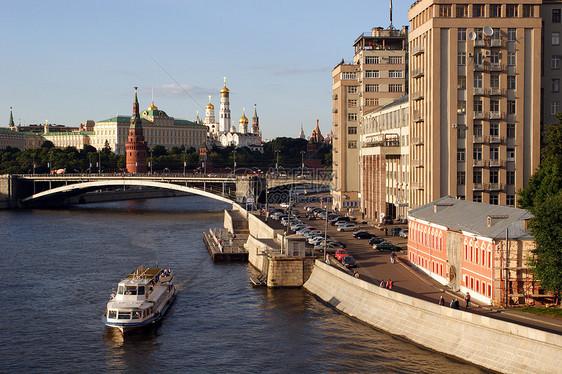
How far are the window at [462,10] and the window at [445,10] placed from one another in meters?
0.74

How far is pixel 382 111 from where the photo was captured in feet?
281

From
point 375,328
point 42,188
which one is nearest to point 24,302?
point 375,328

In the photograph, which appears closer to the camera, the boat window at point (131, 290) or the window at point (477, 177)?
the boat window at point (131, 290)

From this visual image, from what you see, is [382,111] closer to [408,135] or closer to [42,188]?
[408,135]

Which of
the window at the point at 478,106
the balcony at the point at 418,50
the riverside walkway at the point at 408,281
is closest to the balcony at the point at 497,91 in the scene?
the window at the point at 478,106

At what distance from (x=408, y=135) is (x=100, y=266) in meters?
33.2

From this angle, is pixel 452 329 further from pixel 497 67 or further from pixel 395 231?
pixel 497 67

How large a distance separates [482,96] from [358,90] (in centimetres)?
3904

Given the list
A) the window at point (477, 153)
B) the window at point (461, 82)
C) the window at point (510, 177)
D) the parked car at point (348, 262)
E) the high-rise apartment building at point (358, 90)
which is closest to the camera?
the parked car at point (348, 262)

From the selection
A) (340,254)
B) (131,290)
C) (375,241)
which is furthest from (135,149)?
(131,290)

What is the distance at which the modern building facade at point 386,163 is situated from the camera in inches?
3017

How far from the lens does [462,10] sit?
6494 cm

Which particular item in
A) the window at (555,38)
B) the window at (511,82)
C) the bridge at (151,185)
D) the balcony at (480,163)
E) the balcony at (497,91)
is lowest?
the bridge at (151,185)

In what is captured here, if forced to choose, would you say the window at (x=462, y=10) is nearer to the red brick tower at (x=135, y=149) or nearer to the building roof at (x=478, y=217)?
the building roof at (x=478, y=217)
